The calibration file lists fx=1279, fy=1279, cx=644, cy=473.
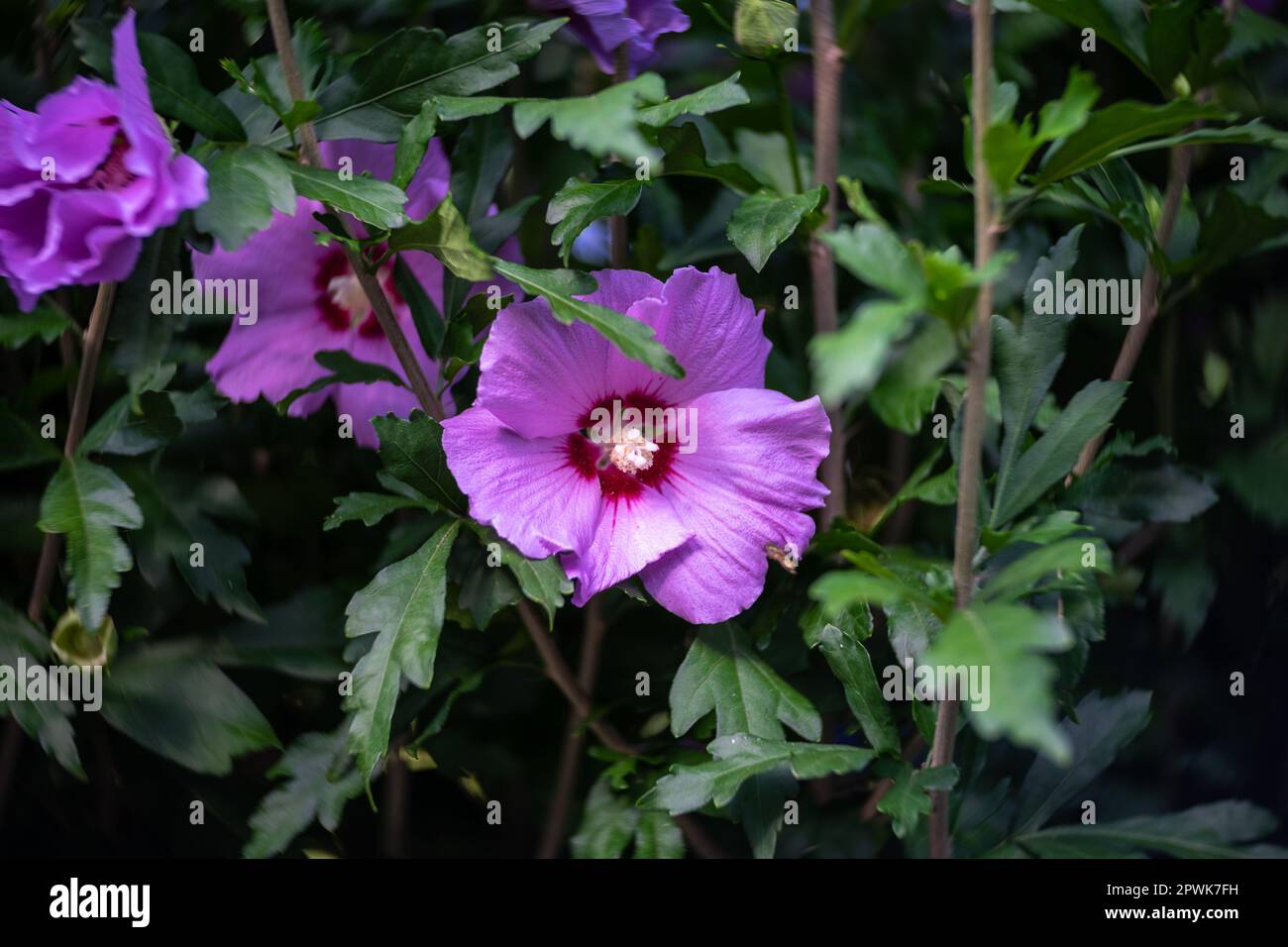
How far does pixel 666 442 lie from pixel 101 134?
374mm

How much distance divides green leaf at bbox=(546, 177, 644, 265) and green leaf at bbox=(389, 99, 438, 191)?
8 cm

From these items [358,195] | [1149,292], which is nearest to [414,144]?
[358,195]

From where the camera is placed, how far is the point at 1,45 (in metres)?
0.91

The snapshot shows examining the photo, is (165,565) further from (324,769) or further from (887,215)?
(887,215)

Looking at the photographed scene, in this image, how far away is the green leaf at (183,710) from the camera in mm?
851

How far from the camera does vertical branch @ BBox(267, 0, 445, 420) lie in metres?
0.73

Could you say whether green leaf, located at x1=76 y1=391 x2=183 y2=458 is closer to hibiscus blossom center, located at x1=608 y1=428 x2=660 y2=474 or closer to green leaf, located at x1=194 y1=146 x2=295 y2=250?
green leaf, located at x1=194 y1=146 x2=295 y2=250

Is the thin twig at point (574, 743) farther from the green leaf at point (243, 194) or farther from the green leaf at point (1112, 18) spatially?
the green leaf at point (1112, 18)

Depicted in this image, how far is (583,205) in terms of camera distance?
74 cm

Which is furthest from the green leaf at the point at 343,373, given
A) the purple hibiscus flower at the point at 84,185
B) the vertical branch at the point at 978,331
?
the vertical branch at the point at 978,331

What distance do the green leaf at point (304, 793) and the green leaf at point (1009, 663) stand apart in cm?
42

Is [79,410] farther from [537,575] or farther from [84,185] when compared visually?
[537,575]

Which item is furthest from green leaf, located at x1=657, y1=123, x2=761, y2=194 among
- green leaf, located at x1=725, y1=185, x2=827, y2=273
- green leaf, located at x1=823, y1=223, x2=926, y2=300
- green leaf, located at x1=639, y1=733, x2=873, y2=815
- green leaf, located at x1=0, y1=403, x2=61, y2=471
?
green leaf, located at x1=0, y1=403, x2=61, y2=471
